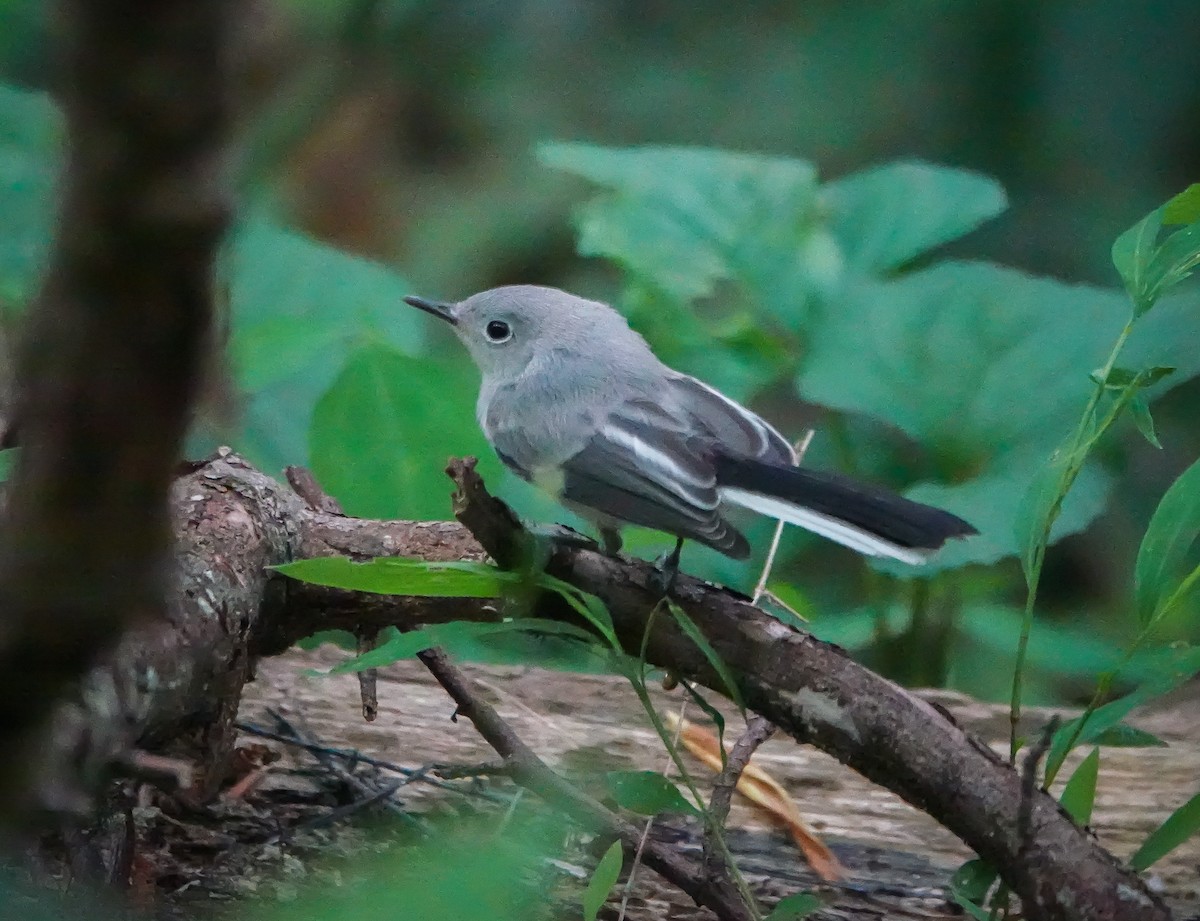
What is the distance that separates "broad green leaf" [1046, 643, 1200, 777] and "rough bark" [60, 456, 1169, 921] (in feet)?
0.24

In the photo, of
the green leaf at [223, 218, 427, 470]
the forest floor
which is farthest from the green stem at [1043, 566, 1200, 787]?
the green leaf at [223, 218, 427, 470]

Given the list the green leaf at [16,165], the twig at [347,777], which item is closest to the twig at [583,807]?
the twig at [347,777]

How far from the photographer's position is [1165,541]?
1.13 meters

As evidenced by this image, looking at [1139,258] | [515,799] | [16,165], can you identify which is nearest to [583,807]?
[515,799]

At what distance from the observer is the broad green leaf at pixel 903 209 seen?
2287 mm

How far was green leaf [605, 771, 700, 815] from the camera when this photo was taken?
39.6 inches

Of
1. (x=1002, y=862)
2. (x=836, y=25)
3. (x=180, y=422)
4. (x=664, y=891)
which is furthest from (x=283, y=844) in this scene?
(x=836, y=25)

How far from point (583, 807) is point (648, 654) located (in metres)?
0.16

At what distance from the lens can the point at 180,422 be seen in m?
0.37

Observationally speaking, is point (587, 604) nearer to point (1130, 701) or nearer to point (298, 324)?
point (1130, 701)

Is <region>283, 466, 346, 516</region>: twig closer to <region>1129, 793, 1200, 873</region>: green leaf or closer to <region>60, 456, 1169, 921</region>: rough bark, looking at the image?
<region>60, 456, 1169, 921</region>: rough bark

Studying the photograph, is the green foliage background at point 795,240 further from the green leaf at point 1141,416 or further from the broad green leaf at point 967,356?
the green leaf at point 1141,416

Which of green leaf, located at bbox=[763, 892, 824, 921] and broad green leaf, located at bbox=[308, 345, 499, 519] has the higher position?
broad green leaf, located at bbox=[308, 345, 499, 519]

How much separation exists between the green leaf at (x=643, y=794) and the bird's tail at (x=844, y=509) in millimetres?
343
